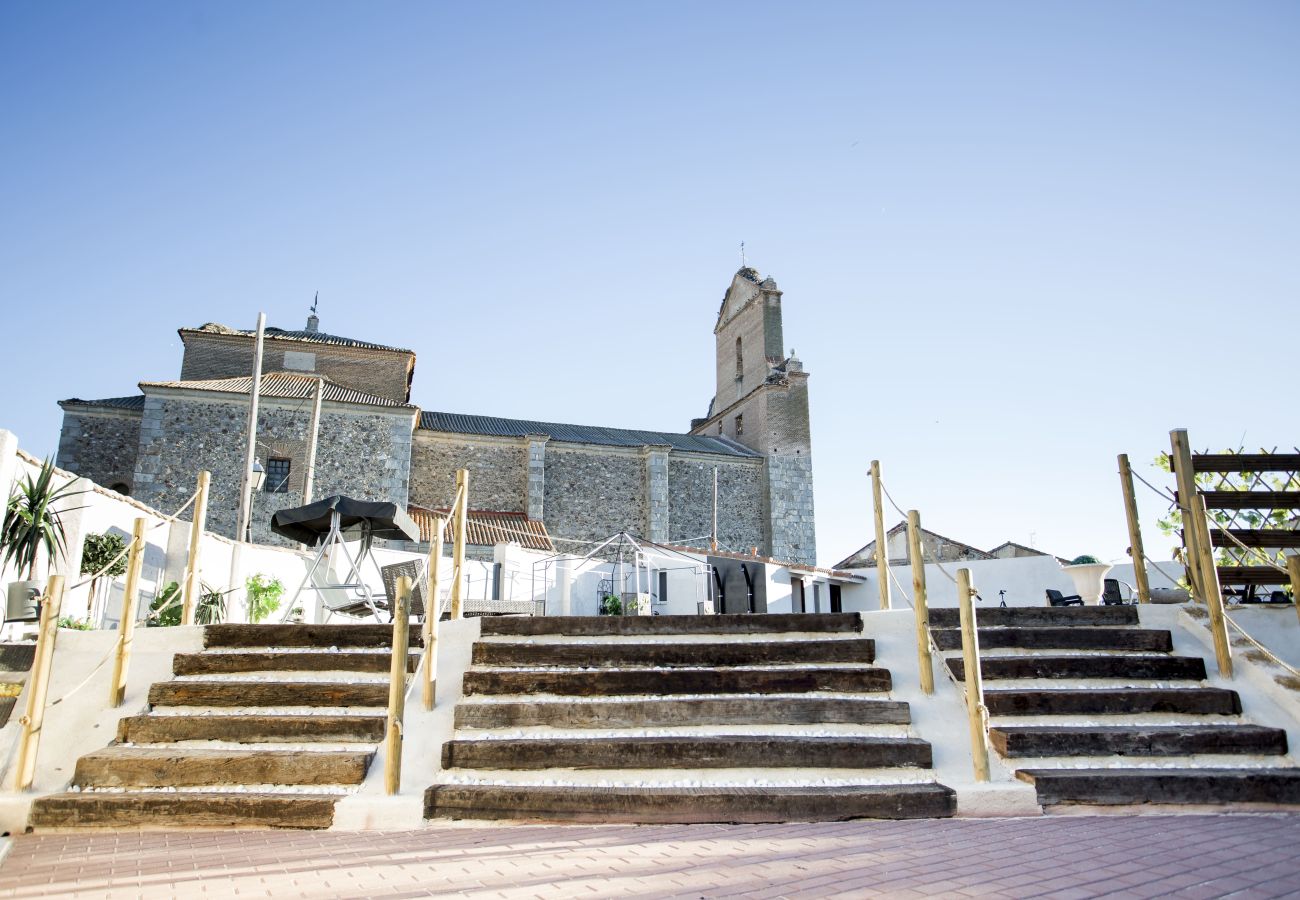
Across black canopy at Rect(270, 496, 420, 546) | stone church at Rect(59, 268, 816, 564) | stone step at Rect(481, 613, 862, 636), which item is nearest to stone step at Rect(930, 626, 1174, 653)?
stone step at Rect(481, 613, 862, 636)

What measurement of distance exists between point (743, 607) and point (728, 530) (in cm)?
1116

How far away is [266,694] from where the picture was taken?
5.09 metres

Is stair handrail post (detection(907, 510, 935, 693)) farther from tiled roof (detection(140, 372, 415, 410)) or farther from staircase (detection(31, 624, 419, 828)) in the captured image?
tiled roof (detection(140, 372, 415, 410))

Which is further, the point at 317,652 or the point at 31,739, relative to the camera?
the point at 317,652

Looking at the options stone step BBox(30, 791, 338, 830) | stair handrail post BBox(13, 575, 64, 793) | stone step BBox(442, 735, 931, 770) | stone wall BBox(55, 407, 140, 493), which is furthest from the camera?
stone wall BBox(55, 407, 140, 493)

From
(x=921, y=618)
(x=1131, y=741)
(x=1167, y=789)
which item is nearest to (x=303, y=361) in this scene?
(x=921, y=618)

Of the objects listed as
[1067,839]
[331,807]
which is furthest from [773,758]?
[331,807]

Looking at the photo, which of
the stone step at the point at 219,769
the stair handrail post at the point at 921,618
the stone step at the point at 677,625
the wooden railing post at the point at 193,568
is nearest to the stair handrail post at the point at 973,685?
the stair handrail post at the point at 921,618

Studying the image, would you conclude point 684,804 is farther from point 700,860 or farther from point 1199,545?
point 1199,545

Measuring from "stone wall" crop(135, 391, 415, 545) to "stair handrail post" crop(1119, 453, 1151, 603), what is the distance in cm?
1893

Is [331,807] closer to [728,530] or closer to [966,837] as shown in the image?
[966,837]

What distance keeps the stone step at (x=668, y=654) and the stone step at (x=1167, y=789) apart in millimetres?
1509

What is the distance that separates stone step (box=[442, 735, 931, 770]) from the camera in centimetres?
449

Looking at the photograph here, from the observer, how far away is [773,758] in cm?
449
